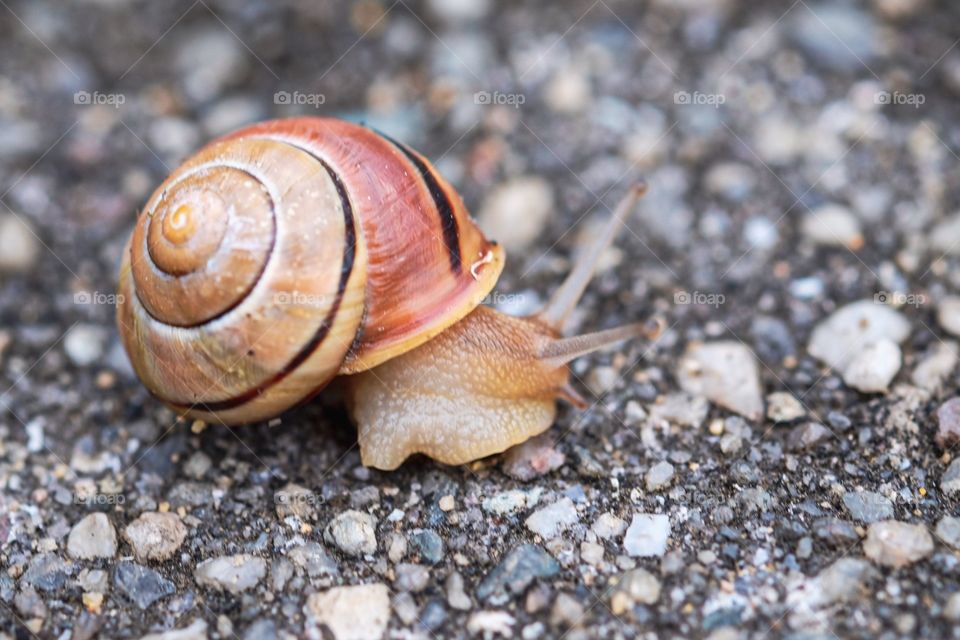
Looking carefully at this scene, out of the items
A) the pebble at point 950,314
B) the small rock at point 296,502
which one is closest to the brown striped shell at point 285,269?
the small rock at point 296,502

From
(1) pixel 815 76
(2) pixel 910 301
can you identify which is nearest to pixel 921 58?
(1) pixel 815 76

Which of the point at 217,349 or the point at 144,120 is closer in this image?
the point at 217,349

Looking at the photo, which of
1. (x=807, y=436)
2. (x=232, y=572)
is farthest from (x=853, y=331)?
(x=232, y=572)

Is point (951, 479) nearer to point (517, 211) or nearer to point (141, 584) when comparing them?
point (517, 211)

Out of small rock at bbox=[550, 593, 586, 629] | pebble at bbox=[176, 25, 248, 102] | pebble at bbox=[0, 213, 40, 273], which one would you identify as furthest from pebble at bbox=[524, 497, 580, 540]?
pebble at bbox=[176, 25, 248, 102]

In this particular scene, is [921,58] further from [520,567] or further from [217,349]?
[217,349]

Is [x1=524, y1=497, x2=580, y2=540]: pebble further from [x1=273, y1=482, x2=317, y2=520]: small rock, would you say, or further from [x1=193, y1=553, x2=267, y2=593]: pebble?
[x1=193, y1=553, x2=267, y2=593]: pebble

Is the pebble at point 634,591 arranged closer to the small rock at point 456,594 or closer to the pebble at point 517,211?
the small rock at point 456,594
